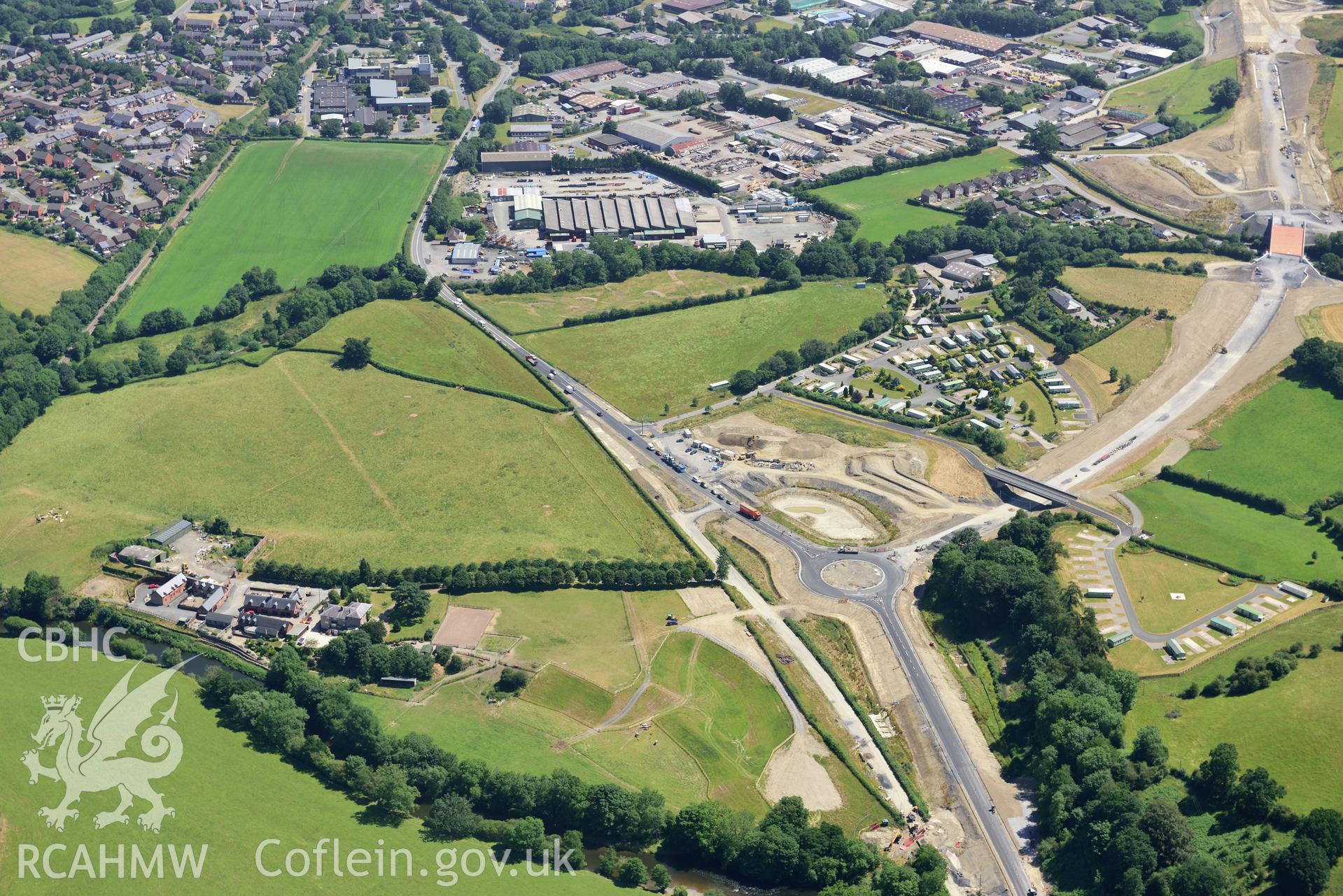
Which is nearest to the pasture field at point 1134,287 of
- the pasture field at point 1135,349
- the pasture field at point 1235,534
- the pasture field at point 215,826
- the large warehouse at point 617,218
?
the pasture field at point 1135,349

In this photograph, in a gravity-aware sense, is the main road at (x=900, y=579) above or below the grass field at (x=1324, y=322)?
below

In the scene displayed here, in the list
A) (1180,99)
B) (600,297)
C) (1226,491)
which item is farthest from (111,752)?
(1180,99)

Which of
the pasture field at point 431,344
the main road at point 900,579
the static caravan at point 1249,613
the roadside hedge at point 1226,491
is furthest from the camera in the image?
the pasture field at point 431,344

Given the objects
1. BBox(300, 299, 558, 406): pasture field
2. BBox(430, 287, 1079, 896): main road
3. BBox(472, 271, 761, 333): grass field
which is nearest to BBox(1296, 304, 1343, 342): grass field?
BBox(430, 287, 1079, 896): main road

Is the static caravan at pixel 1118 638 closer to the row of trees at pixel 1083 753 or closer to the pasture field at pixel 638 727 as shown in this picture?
the row of trees at pixel 1083 753

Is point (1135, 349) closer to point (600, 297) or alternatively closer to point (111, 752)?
point (600, 297)

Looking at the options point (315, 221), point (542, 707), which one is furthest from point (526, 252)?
point (542, 707)

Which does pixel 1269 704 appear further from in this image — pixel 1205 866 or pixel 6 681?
pixel 6 681
